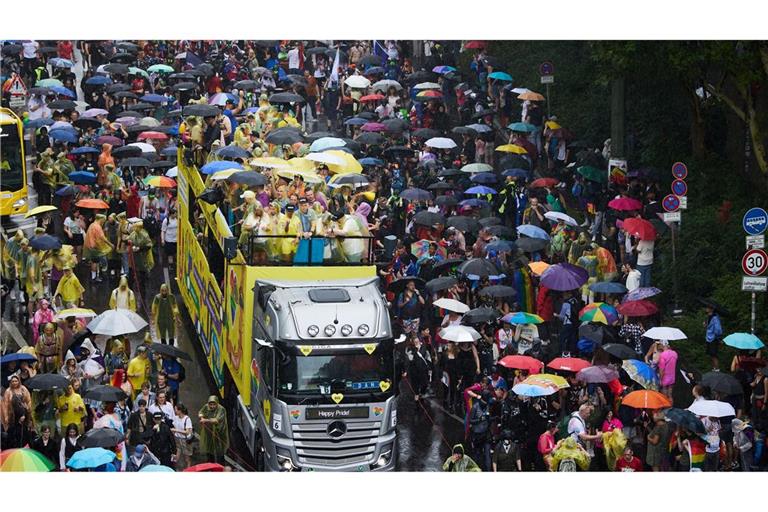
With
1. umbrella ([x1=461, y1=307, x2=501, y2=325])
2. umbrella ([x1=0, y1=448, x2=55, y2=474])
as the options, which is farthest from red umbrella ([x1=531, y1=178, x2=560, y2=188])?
umbrella ([x1=0, y1=448, x2=55, y2=474])

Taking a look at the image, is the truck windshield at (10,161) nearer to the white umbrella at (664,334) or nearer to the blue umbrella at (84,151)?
the blue umbrella at (84,151)

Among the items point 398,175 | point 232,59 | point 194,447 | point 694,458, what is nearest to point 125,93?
point 232,59

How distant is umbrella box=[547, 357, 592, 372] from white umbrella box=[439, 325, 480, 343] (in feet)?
5.36

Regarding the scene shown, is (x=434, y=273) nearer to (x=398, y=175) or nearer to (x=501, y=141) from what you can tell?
(x=398, y=175)

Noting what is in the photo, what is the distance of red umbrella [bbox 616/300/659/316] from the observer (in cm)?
2983

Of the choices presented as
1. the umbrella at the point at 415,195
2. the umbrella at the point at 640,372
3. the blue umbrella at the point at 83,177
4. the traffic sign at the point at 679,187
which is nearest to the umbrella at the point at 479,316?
the umbrella at the point at 640,372

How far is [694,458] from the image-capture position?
83.0 ft

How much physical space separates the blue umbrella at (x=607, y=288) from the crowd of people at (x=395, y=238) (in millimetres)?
61

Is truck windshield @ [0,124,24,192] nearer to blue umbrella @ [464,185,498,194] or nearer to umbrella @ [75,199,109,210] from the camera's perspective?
umbrella @ [75,199,109,210]

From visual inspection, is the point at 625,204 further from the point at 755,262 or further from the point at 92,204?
the point at 92,204

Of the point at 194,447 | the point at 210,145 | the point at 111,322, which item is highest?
the point at 210,145

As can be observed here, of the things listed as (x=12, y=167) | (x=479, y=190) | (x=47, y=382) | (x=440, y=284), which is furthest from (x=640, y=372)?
(x=12, y=167)

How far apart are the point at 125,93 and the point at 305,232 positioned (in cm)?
1621

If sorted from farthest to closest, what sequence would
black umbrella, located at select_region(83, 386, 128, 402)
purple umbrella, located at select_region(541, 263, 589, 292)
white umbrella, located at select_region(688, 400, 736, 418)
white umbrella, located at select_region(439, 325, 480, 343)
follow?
purple umbrella, located at select_region(541, 263, 589, 292)
white umbrella, located at select_region(439, 325, 480, 343)
black umbrella, located at select_region(83, 386, 128, 402)
white umbrella, located at select_region(688, 400, 736, 418)
